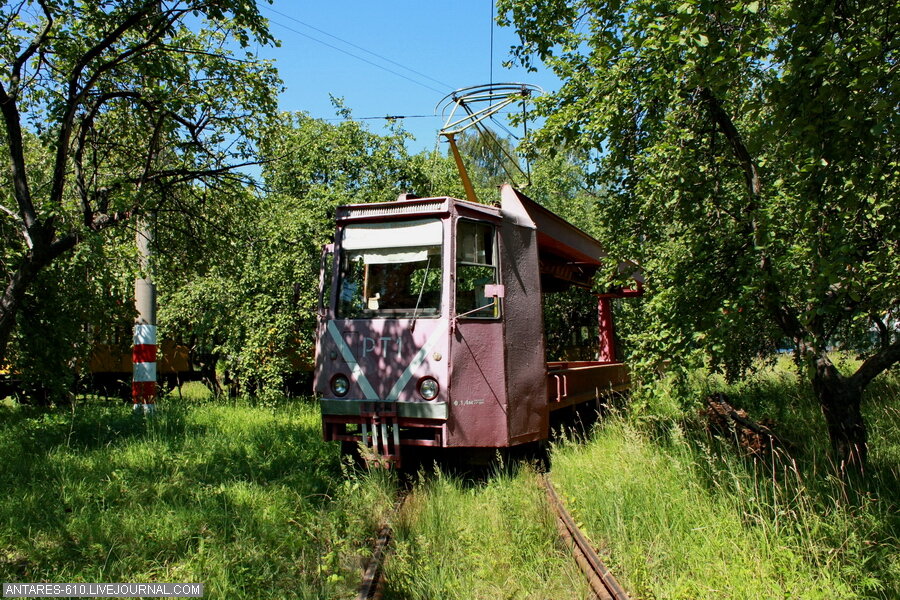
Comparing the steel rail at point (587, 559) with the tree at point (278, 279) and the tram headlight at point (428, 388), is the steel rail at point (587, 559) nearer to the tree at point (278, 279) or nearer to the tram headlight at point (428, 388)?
the tram headlight at point (428, 388)

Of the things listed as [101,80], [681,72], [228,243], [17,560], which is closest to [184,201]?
[228,243]

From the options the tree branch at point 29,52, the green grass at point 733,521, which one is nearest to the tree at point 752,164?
the green grass at point 733,521

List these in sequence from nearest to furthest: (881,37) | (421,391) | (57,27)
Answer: (881,37)
(421,391)
(57,27)

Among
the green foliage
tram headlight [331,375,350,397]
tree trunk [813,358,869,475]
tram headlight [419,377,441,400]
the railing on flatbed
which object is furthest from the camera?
the railing on flatbed

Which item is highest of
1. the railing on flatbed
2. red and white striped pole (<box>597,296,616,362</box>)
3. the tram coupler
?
red and white striped pole (<box>597,296,616,362</box>)

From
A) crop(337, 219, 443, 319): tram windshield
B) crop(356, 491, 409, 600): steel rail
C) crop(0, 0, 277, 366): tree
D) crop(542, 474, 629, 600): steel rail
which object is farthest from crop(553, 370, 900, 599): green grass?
crop(0, 0, 277, 366): tree

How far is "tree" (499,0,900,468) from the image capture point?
→ 367cm

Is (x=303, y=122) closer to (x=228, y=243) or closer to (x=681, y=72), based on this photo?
(x=228, y=243)

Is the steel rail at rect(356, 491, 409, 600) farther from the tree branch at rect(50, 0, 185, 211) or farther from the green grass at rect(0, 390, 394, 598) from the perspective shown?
the tree branch at rect(50, 0, 185, 211)

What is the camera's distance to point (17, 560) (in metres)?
4.68

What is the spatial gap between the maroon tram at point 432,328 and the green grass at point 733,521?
1168 millimetres

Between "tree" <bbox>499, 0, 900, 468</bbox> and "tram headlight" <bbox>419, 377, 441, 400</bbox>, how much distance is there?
7.02 ft

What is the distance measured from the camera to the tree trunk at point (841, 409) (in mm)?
6250

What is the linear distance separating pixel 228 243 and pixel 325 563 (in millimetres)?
6247
